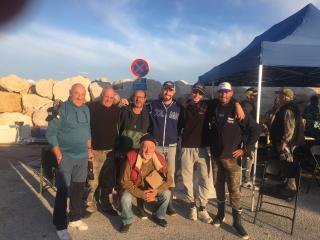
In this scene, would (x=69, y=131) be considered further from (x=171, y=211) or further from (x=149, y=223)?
(x=171, y=211)

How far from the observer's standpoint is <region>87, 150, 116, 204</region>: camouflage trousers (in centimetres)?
466

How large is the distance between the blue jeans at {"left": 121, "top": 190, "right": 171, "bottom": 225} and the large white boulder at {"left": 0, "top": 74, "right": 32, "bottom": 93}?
1404 cm

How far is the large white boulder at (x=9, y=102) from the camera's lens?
15.5 m

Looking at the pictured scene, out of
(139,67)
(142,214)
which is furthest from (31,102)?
(142,214)

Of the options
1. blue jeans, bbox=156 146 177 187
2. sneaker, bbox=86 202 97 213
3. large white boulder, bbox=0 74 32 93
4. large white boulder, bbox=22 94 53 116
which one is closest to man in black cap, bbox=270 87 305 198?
blue jeans, bbox=156 146 177 187

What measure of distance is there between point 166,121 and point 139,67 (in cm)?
306

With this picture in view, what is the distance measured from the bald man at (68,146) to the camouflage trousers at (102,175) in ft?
1.76

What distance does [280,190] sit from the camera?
174 inches

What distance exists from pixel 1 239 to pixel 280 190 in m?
3.45

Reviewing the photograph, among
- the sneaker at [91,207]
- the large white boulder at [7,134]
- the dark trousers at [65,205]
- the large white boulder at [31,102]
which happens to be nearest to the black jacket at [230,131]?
the dark trousers at [65,205]

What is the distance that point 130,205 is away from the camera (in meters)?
4.22

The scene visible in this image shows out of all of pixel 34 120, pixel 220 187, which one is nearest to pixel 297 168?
pixel 220 187

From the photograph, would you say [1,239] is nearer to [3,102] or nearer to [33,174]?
[33,174]

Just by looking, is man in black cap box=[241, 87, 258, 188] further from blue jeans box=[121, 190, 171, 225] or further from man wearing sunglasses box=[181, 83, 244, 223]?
blue jeans box=[121, 190, 171, 225]
